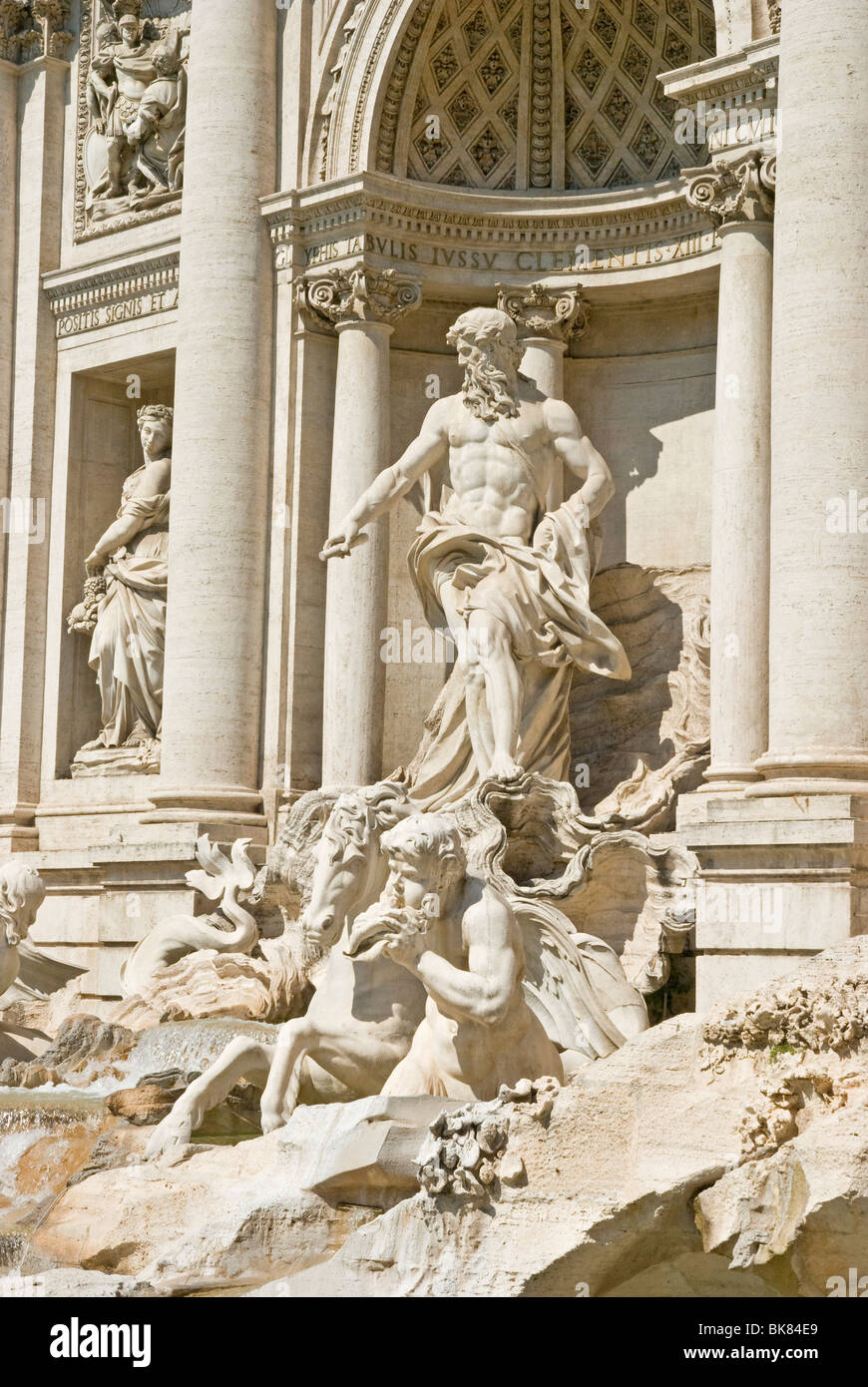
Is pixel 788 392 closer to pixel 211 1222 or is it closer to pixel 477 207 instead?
pixel 477 207

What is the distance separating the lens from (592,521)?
1498 centimetres

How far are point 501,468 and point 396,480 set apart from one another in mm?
746

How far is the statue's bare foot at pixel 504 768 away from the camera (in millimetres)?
13211

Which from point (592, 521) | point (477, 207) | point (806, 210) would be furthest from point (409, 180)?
point (806, 210)

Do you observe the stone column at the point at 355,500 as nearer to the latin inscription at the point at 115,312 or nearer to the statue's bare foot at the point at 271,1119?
the latin inscription at the point at 115,312

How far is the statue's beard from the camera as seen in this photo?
46.9 feet

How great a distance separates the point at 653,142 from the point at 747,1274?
34.7 feet

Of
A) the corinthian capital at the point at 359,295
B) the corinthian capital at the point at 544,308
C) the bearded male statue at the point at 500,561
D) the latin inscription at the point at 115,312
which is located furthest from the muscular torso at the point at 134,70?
the bearded male statue at the point at 500,561

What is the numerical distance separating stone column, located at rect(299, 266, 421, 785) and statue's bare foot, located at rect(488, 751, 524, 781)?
1.86 m

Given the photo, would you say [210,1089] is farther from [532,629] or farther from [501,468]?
[501,468]

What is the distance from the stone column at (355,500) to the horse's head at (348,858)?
14.0 ft

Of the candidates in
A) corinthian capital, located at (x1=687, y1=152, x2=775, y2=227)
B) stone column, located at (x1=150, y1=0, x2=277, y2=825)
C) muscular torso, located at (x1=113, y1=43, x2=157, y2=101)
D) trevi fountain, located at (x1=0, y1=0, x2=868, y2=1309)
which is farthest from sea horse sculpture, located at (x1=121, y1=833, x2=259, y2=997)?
muscular torso, located at (x1=113, y1=43, x2=157, y2=101)

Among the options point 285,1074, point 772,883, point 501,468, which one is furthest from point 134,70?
point 285,1074

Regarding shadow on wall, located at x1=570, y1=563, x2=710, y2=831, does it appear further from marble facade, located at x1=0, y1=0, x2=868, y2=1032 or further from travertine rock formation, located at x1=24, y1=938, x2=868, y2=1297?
travertine rock formation, located at x1=24, y1=938, x2=868, y2=1297
